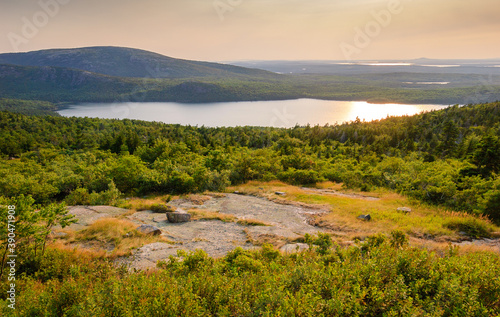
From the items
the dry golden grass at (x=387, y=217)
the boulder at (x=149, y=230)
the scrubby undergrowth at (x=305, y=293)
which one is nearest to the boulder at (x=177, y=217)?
the boulder at (x=149, y=230)

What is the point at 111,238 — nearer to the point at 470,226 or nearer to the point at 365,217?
the point at 365,217

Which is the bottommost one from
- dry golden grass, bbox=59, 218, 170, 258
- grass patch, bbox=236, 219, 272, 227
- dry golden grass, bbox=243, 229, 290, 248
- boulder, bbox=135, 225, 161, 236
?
grass patch, bbox=236, 219, 272, 227

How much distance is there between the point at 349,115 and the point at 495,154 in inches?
5553

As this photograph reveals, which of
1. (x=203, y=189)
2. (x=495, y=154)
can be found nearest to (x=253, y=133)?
(x=203, y=189)

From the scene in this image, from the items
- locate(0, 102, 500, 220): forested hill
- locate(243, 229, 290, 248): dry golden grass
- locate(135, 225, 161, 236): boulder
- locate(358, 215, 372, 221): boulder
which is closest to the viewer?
locate(243, 229, 290, 248): dry golden grass

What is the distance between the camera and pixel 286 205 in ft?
72.5

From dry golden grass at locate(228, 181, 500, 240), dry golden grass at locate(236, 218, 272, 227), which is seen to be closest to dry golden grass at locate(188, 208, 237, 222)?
dry golden grass at locate(236, 218, 272, 227)

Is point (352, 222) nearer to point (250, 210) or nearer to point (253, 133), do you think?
point (250, 210)

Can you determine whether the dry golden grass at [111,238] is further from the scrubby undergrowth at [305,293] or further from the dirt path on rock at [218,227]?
the scrubby undergrowth at [305,293]

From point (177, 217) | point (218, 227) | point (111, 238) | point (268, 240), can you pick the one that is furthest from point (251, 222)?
point (111, 238)

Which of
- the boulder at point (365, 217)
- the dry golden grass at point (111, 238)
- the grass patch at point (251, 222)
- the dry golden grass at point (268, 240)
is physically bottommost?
the grass patch at point (251, 222)

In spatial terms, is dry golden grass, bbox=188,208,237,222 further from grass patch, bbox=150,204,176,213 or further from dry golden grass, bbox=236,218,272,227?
grass patch, bbox=150,204,176,213

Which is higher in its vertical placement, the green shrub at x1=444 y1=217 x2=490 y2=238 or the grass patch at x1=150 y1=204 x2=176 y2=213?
the green shrub at x1=444 y1=217 x2=490 y2=238

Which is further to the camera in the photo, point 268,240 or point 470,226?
point 470,226
